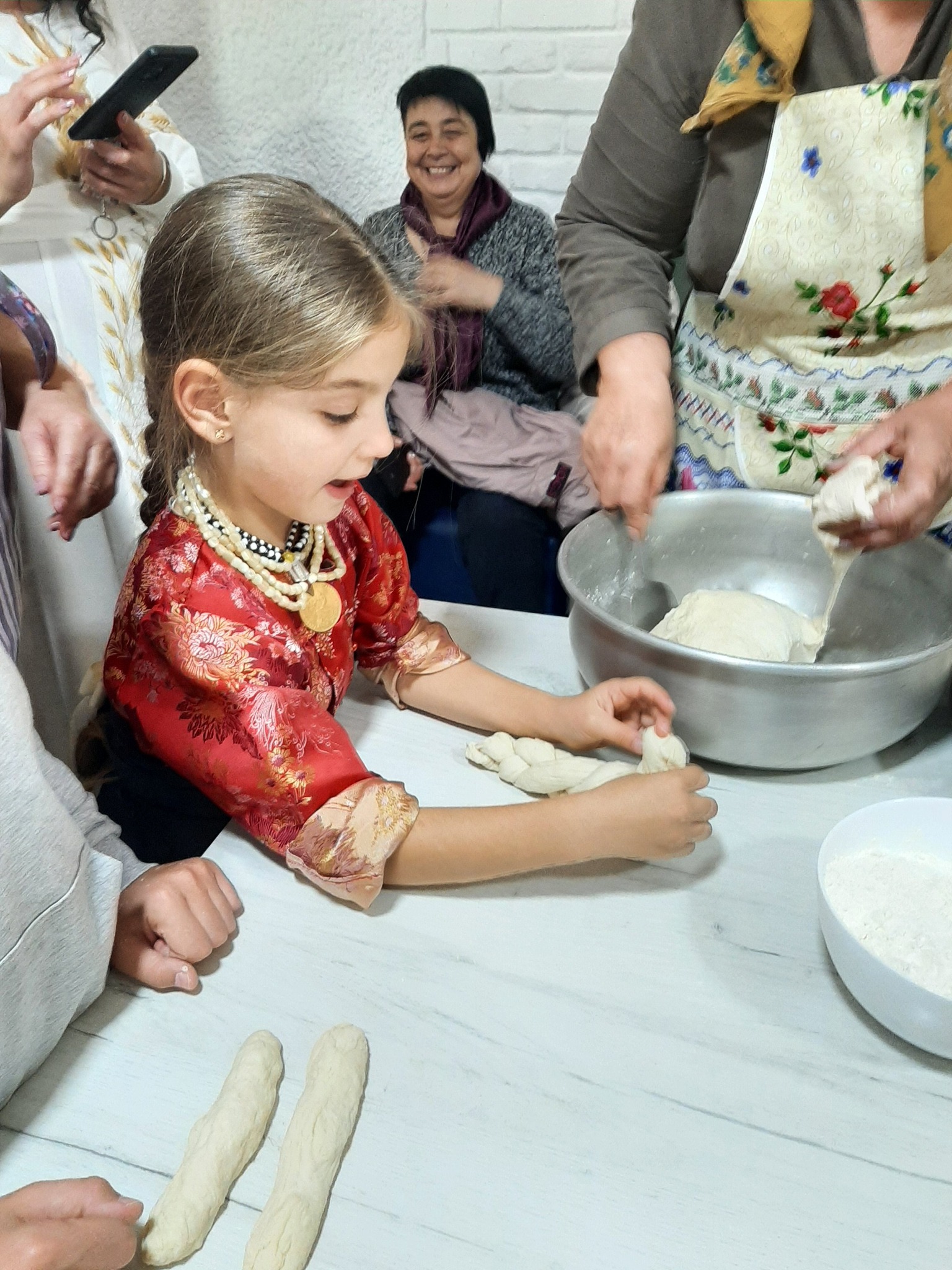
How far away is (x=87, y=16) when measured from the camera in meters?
1.39

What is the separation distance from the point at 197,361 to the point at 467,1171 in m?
0.62

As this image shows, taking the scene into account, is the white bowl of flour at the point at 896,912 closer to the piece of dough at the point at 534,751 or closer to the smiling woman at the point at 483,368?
the piece of dough at the point at 534,751

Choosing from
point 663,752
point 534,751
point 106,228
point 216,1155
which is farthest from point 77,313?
point 216,1155

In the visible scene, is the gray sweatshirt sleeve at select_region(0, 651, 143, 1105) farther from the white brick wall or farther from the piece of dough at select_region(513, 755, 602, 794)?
the white brick wall

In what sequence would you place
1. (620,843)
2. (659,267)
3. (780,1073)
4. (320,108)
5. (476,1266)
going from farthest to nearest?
(320,108) < (659,267) < (620,843) < (780,1073) < (476,1266)

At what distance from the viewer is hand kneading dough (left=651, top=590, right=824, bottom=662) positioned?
2.79 feet

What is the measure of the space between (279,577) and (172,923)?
1.07 ft

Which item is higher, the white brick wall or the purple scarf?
the white brick wall

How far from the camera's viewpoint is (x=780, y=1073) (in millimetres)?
596

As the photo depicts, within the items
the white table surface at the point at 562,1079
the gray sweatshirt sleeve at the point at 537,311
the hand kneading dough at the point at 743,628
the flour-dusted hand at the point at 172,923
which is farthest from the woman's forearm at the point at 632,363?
the gray sweatshirt sleeve at the point at 537,311

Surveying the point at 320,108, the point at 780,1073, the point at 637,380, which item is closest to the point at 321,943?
the point at 780,1073

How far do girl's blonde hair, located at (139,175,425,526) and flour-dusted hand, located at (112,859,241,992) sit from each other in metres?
0.40

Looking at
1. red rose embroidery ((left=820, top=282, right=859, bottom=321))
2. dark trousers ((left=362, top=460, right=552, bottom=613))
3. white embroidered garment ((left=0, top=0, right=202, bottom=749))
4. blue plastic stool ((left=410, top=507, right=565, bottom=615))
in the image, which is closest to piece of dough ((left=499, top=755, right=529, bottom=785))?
red rose embroidery ((left=820, top=282, right=859, bottom=321))

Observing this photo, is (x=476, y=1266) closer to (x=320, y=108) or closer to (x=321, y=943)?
(x=321, y=943)
